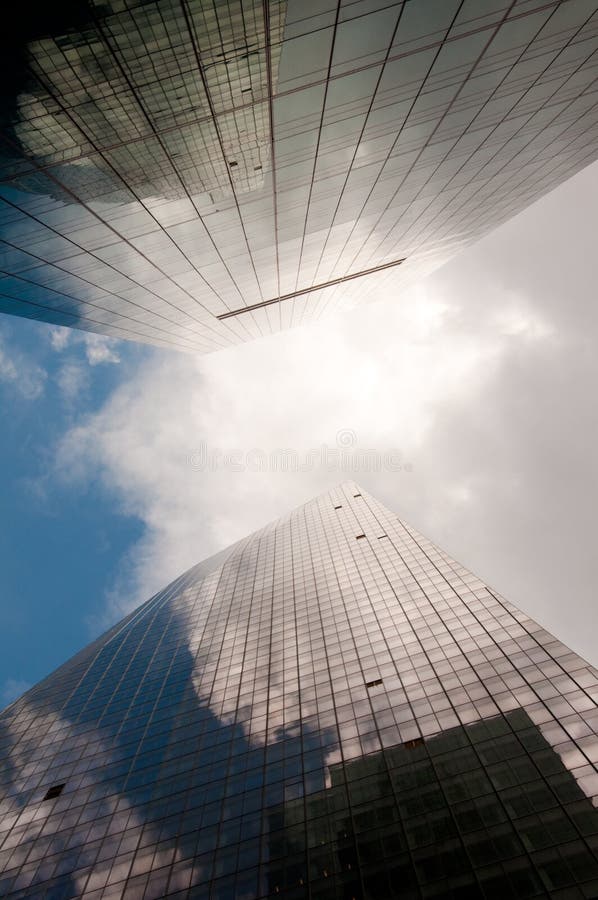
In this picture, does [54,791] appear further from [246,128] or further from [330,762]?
[246,128]

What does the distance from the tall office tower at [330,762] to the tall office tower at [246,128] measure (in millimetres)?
33396

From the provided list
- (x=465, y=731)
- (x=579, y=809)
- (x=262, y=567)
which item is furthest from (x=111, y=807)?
(x=262, y=567)

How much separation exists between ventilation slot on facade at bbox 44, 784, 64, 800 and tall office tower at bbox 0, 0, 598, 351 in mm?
41001

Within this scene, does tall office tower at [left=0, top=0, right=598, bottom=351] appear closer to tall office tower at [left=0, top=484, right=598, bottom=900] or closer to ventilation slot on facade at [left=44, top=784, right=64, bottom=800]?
tall office tower at [left=0, top=484, right=598, bottom=900]

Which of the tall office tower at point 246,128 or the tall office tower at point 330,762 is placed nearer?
the tall office tower at point 246,128

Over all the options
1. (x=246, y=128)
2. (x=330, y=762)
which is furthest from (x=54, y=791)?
(x=246, y=128)

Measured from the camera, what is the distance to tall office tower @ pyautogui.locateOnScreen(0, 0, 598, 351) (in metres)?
9.60

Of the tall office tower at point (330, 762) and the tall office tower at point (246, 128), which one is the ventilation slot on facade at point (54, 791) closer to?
the tall office tower at point (330, 762)

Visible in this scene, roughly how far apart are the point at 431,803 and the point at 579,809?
25.8 feet

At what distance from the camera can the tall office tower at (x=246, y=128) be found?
31.5ft

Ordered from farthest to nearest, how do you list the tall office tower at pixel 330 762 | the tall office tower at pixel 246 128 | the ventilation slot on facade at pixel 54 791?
1. the ventilation slot on facade at pixel 54 791
2. the tall office tower at pixel 330 762
3. the tall office tower at pixel 246 128

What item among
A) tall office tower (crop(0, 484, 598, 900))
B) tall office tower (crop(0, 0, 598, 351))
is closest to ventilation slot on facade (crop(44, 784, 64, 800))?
tall office tower (crop(0, 484, 598, 900))

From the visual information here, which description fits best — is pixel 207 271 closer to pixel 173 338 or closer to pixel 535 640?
pixel 173 338

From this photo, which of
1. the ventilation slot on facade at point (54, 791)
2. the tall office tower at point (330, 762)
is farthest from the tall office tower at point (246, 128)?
the ventilation slot on facade at point (54, 791)
